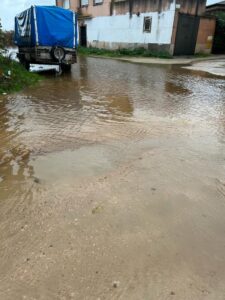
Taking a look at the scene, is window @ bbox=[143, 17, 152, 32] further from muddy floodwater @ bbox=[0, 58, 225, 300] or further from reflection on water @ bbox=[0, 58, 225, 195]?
muddy floodwater @ bbox=[0, 58, 225, 300]

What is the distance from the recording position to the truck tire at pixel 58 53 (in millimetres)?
12086

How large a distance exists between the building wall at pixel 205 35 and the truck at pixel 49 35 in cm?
1348

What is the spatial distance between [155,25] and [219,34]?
585 cm

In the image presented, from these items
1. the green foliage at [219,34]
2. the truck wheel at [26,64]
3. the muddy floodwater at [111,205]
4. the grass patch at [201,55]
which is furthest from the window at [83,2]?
the muddy floodwater at [111,205]

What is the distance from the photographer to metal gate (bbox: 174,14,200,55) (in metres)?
21.0

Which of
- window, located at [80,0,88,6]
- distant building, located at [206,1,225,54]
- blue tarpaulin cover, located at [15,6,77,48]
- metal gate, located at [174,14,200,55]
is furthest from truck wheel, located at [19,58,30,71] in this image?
window, located at [80,0,88,6]

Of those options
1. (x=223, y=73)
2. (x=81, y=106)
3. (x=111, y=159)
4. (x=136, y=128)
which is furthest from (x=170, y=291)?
(x=223, y=73)

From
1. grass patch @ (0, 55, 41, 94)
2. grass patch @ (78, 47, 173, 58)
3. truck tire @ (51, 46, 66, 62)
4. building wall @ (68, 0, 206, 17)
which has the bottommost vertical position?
grass patch @ (78, 47, 173, 58)

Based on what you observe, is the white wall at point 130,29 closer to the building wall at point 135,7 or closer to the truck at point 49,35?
the building wall at point 135,7

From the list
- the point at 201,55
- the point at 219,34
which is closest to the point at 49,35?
the point at 201,55

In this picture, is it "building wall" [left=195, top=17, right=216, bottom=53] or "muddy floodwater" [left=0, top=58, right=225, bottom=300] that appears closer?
"muddy floodwater" [left=0, top=58, right=225, bottom=300]

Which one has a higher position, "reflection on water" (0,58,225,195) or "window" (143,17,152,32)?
"window" (143,17,152,32)

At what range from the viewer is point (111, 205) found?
3.26 meters

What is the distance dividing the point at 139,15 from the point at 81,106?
18725 millimetres
